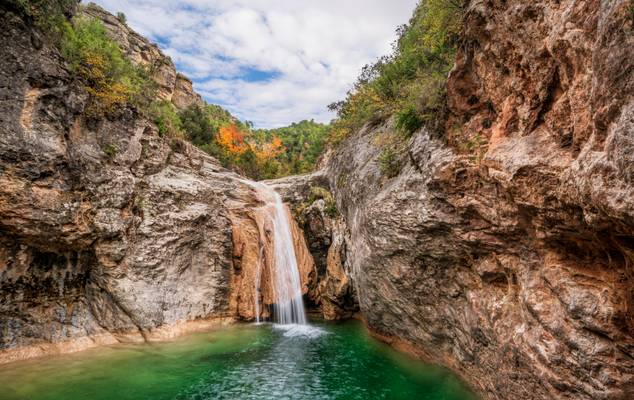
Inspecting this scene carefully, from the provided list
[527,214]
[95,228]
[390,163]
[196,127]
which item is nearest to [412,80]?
[390,163]

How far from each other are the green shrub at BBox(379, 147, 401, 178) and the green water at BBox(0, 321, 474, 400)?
5.72 metres

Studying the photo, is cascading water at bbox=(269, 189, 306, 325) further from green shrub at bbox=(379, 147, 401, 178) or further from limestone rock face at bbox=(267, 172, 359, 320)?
green shrub at bbox=(379, 147, 401, 178)

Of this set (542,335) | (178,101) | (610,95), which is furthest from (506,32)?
(178,101)

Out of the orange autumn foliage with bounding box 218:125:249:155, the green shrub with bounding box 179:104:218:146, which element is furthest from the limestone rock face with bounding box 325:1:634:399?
the orange autumn foliage with bounding box 218:125:249:155

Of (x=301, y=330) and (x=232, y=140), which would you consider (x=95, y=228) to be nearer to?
(x=301, y=330)

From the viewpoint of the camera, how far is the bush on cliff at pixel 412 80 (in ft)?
32.5

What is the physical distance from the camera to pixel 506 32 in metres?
6.77

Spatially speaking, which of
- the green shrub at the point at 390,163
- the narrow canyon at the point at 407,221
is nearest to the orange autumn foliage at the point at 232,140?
the narrow canyon at the point at 407,221

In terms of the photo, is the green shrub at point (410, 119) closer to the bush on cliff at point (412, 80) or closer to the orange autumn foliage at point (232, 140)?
the bush on cliff at point (412, 80)

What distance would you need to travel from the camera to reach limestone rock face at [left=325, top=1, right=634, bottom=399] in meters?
4.48

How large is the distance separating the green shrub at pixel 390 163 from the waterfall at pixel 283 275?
689 cm

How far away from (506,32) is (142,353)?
12988 mm

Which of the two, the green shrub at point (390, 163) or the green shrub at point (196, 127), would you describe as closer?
the green shrub at point (390, 163)

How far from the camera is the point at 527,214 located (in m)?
6.27
